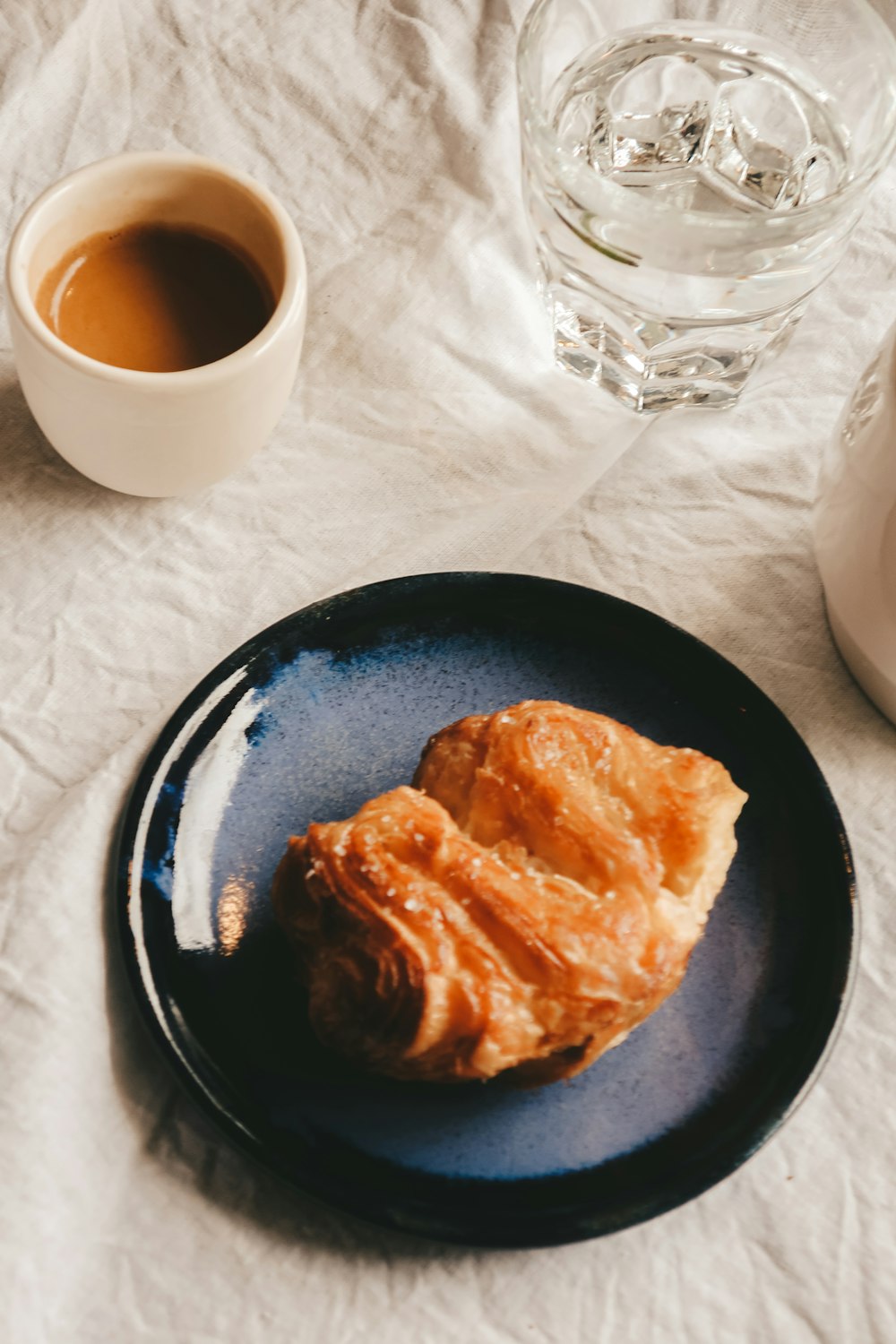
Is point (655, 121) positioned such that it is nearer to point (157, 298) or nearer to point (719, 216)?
point (719, 216)

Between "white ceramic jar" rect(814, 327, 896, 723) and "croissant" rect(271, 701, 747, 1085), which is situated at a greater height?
"white ceramic jar" rect(814, 327, 896, 723)

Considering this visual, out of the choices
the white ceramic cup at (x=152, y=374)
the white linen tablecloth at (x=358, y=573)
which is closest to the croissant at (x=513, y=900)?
the white linen tablecloth at (x=358, y=573)

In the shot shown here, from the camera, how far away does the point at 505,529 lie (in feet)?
4.09

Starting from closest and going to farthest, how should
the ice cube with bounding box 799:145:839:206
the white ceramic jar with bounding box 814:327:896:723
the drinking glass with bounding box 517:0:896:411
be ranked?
the white ceramic jar with bounding box 814:327:896:723 < the drinking glass with bounding box 517:0:896:411 < the ice cube with bounding box 799:145:839:206

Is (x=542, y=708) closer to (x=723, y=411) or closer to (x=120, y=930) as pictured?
(x=120, y=930)

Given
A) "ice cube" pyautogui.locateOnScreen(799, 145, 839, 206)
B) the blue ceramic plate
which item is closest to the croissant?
the blue ceramic plate

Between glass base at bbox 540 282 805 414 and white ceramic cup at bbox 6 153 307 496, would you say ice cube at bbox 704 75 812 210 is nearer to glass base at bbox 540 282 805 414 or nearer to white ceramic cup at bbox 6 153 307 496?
glass base at bbox 540 282 805 414

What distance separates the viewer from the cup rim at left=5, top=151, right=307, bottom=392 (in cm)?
104

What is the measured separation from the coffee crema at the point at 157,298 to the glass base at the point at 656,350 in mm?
315

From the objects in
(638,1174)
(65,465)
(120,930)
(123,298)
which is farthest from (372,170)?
(638,1174)

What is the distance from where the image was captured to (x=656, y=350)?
1.26m

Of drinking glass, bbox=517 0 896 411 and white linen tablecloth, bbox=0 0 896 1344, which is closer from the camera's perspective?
white linen tablecloth, bbox=0 0 896 1344

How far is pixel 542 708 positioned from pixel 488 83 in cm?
79

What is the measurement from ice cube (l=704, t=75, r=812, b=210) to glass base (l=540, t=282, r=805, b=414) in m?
0.15
